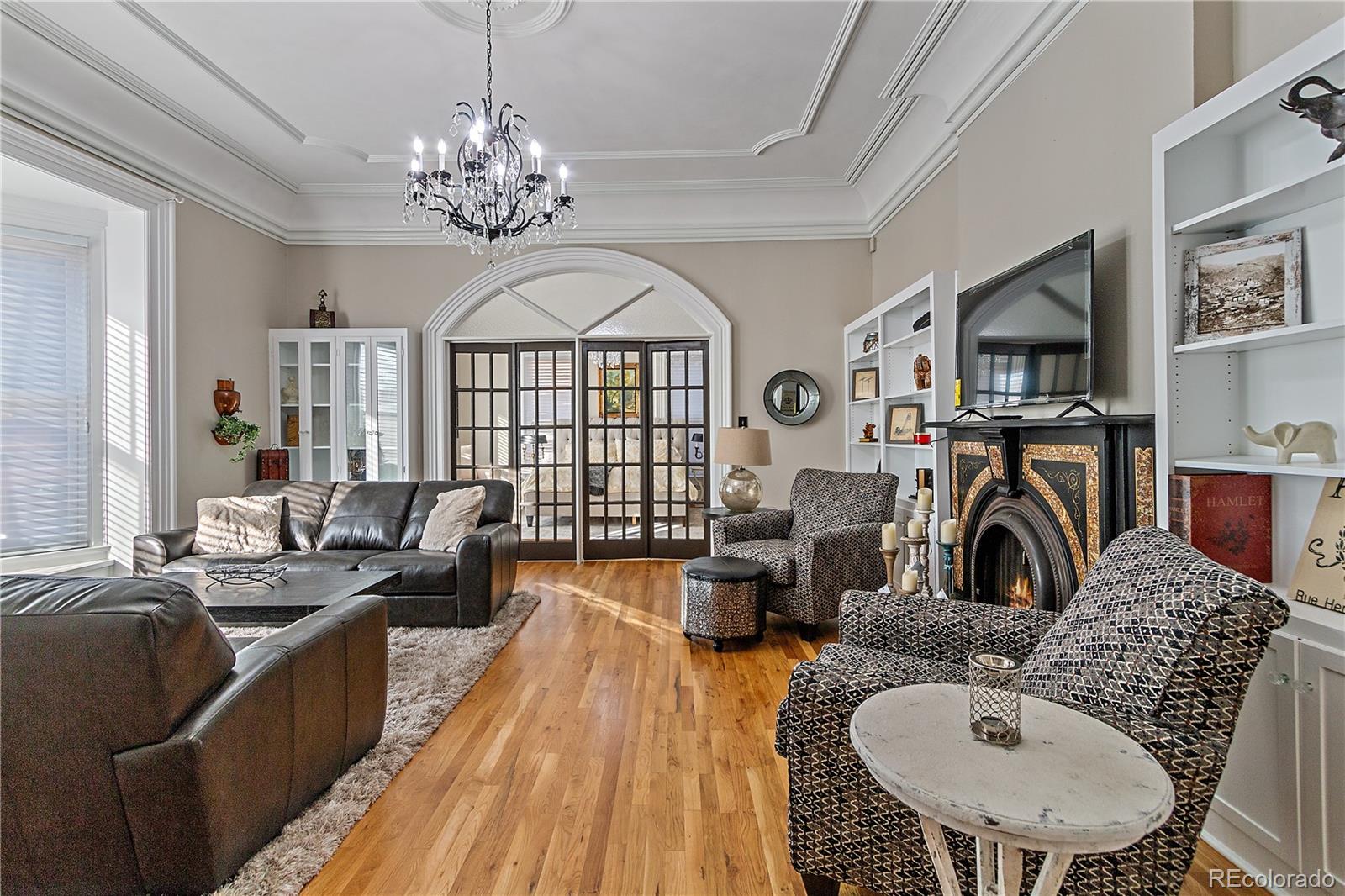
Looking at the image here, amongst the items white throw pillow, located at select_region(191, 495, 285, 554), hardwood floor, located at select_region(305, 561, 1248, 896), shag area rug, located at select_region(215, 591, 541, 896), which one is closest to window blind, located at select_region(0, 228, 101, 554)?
white throw pillow, located at select_region(191, 495, 285, 554)

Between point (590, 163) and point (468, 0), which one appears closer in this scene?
point (468, 0)

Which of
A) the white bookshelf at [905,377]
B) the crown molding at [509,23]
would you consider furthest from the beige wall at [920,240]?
the crown molding at [509,23]

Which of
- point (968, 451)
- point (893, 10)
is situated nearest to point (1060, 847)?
point (968, 451)

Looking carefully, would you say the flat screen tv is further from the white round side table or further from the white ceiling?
the white round side table

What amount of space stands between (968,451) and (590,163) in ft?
11.7

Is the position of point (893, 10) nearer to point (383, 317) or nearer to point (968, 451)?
point (968, 451)

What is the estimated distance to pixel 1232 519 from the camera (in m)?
1.88

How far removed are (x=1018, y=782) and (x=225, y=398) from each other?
560 cm

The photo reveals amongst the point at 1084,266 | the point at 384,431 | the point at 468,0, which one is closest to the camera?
the point at 1084,266

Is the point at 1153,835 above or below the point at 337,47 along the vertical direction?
below

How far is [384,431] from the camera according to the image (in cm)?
575

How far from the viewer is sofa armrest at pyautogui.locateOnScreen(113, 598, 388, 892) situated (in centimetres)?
149

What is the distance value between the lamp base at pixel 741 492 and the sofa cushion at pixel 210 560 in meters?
3.04

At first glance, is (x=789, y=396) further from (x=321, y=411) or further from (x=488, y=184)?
(x=321, y=411)
